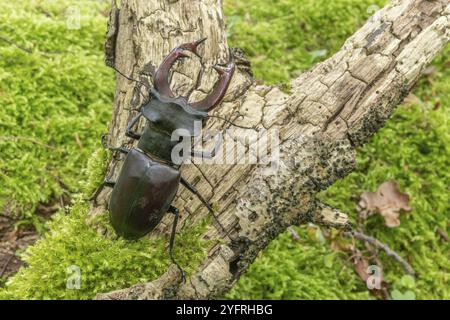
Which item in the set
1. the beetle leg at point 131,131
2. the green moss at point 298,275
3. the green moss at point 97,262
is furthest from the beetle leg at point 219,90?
the green moss at point 298,275

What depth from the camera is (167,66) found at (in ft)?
8.18

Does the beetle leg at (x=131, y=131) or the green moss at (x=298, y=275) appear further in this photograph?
the green moss at (x=298, y=275)

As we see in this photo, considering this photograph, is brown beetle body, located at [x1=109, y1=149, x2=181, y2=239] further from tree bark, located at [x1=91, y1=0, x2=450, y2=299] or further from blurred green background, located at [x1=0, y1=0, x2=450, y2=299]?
blurred green background, located at [x1=0, y1=0, x2=450, y2=299]

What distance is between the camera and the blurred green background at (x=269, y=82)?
3432 millimetres

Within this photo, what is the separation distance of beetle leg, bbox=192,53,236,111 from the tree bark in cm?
14

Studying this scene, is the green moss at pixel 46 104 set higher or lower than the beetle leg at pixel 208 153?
lower

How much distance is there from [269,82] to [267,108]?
160 cm

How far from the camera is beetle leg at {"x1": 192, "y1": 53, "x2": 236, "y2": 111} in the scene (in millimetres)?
2469

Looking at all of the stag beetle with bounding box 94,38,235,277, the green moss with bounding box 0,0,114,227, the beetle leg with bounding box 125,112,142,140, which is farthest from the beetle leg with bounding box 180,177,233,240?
the green moss with bounding box 0,0,114,227

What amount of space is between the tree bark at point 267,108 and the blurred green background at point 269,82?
3.09 ft

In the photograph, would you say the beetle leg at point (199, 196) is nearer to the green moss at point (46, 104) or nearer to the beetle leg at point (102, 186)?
the beetle leg at point (102, 186)

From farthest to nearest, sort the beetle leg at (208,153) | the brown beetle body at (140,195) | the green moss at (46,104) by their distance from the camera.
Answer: the green moss at (46,104)
the beetle leg at (208,153)
the brown beetle body at (140,195)

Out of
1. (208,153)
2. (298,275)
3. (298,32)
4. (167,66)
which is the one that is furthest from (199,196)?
(298,32)
